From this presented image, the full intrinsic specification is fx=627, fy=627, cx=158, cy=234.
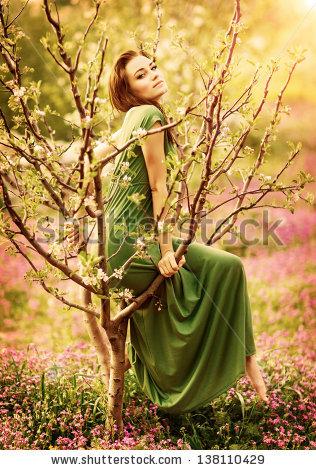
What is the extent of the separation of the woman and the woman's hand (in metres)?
0.05

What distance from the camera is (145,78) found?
10.5 ft

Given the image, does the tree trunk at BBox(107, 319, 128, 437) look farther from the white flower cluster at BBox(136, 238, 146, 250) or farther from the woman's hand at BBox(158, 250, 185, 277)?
the white flower cluster at BBox(136, 238, 146, 250)

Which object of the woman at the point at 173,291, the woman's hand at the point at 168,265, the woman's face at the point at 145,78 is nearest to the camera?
the woman's hand at the point at 168,265

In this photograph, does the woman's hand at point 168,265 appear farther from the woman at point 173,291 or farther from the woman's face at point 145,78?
the woman's face at point 145,78

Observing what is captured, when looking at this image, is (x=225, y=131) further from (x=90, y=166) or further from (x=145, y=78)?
(x=90, y=166)

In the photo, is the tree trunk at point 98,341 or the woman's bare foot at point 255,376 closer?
the woman's bare foot at point 255,376

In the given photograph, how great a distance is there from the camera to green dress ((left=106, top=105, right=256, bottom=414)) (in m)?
3.07

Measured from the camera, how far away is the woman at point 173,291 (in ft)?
10.0

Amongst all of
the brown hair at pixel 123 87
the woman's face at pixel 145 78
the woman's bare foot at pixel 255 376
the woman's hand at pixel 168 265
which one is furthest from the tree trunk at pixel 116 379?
the woman's face at pixel 145 78

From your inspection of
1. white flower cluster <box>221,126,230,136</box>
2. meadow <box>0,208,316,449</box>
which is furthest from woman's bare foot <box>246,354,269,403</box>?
white flower cluster <box>221,126,230,136</box>

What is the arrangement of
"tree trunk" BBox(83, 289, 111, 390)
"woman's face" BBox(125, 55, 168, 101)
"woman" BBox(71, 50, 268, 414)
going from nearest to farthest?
"woman" BBox(71, 50, 268, 414) < "woman's face" BBox(125, 55, 168, 101) < "tree trunk" BBox(83, 289, 111, 390)

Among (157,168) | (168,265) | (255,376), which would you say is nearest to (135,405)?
(255,376)

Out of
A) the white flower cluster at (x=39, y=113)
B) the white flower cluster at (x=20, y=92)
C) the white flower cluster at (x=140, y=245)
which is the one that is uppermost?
the white flower cluster at (x=20, y=92)

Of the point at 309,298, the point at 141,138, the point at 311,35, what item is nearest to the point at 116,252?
the point at 141,138
